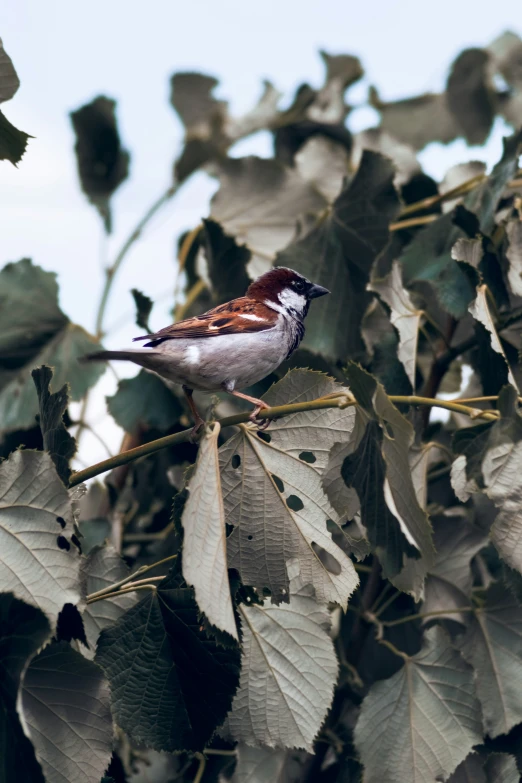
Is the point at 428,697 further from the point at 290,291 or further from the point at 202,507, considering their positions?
the point at 290,291

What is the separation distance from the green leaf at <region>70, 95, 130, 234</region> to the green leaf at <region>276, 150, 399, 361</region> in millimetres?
1108

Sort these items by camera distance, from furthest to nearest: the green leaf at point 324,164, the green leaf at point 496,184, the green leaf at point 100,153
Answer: the green leaf at point 100,153, the green leaf at point 324,164, the green leaf at point 496,184

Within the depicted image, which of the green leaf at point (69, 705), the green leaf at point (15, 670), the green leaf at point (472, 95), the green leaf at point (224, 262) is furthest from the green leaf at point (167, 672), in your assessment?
the green leaf at point (472, 95)

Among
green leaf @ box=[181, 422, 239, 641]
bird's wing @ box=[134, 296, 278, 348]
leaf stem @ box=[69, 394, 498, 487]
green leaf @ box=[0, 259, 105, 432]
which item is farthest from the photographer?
green leaf @ box=[0, 259, 105, 432]

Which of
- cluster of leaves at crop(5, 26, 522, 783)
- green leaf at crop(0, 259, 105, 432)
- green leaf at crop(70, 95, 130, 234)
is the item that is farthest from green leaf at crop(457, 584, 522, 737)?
green leaf at crop(70, 95, 130, 234)

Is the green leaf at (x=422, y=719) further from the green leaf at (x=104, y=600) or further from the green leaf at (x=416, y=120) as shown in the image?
the green leaf at (x=416, y=120)

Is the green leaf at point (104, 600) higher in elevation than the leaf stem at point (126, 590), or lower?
lower

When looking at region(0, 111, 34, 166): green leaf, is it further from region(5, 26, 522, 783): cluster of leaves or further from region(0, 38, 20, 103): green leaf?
region(5, 26, 522, 783): cluster of leaves

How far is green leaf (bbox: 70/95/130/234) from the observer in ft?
10.9

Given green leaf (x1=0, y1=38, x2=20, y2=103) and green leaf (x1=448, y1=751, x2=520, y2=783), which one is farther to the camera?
green leaf (x1=448, y1=751, x2=520, y2=783)

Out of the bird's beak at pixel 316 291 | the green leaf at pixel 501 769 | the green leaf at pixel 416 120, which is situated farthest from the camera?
the green leaf at pixel 416 120

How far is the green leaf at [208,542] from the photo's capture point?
4.23 ft

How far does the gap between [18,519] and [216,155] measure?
7.15 ft

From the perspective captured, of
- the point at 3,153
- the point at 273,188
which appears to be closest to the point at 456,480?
the point at 3,153
